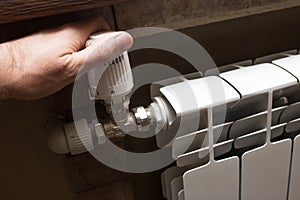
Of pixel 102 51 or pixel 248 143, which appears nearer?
pixel 102 51

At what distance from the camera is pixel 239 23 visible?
72 cm

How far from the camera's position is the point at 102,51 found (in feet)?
→ 1.56

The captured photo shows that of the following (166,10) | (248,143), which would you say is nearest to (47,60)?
(166,10)

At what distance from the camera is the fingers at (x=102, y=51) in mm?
474

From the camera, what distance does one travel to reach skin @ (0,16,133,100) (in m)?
0.47

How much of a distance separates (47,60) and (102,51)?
0.21ft

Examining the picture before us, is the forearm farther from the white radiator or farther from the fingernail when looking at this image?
the white radiator

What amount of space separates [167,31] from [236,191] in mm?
296

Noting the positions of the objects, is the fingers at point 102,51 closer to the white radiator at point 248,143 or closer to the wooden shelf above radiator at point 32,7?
the wooden shelf above radiator at point 32,7

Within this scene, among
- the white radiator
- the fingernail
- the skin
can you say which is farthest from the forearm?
the white radiator

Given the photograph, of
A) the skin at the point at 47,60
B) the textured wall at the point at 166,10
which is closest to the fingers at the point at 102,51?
the skin at the point at 47,60

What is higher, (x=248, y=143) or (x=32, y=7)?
(x=32, y=7)

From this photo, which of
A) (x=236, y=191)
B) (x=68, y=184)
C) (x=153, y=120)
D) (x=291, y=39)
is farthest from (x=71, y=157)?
(x=291, y=39)

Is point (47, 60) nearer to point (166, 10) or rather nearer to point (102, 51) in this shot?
point (102, 51)
